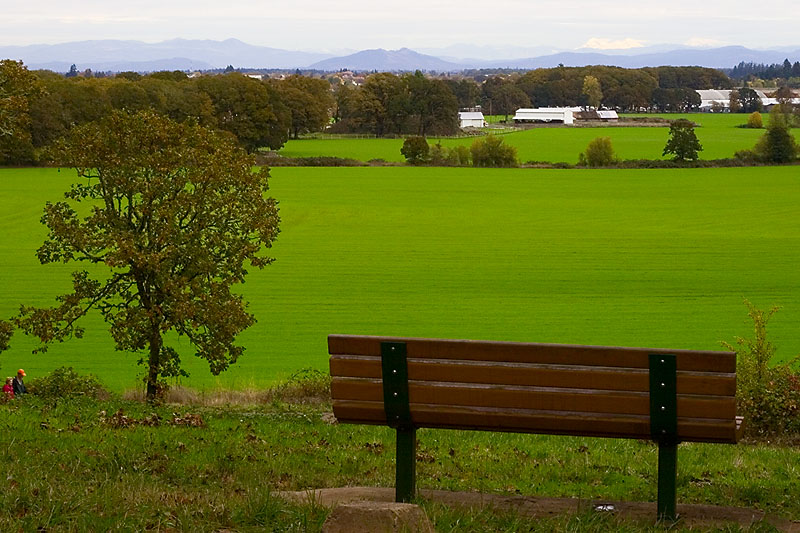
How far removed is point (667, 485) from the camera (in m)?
6.73

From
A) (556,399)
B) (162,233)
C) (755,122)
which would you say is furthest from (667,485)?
(755,122)

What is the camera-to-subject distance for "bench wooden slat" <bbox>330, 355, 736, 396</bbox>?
6.54m

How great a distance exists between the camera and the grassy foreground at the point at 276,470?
6.14m

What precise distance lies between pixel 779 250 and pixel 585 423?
194 feet

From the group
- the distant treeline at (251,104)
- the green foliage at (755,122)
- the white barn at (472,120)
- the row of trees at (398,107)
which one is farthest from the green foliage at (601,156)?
the green foliage at (755,122)

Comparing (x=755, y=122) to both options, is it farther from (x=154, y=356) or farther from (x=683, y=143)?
(x=154, y=356)

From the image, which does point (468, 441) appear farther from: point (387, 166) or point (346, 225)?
point (387, 166)

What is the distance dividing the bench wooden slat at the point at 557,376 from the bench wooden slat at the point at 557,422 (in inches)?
7.8

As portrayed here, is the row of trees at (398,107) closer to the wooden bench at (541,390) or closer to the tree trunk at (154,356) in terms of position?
the tree trunk at (154,356)

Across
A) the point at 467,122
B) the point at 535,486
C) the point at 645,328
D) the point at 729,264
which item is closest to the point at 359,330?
the point at 645,328

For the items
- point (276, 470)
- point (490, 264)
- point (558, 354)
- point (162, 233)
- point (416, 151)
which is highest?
point (558, 354)

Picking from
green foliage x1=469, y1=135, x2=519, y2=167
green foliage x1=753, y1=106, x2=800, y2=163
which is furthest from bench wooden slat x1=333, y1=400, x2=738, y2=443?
green foliage x1=753, y1=106, x2=800, y2=163

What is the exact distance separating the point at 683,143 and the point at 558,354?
113 metres

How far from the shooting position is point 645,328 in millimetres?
38812
